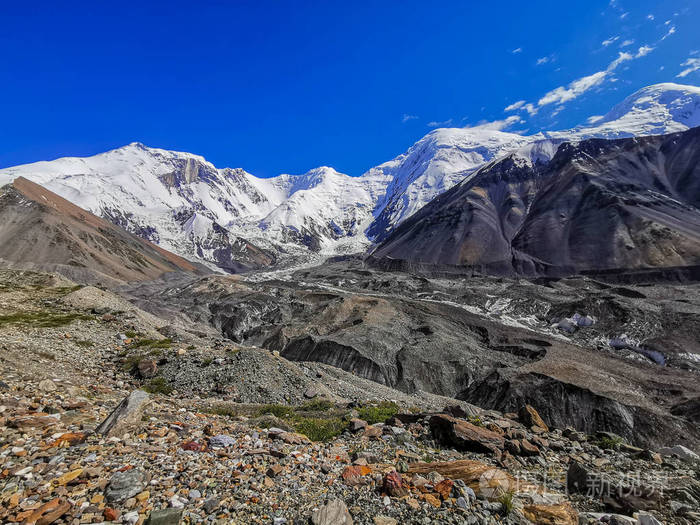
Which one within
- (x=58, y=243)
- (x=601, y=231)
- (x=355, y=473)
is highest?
(x=601, y=231)

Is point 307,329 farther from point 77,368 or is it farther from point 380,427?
point 380,427

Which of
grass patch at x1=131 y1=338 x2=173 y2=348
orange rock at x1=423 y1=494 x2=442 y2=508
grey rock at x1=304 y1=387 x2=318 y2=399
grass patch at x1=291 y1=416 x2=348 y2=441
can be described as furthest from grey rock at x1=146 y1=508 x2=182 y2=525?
grass patch at x1=131 y1=338 x2=173 y2=348

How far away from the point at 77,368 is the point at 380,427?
1753cm

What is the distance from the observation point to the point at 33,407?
11.6m

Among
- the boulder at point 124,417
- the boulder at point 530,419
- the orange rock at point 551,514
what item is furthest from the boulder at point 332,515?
the boulder at point 530,419

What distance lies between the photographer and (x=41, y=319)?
29125 mm

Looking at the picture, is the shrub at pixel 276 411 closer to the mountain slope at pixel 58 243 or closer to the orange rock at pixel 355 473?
the orange rock at pixel 355 473

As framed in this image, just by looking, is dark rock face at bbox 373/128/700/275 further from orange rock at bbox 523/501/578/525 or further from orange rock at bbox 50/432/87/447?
orange rock at bbox 50/432/87/447

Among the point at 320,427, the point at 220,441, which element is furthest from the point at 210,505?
the point at 320,427

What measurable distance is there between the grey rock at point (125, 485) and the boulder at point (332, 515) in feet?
12.1

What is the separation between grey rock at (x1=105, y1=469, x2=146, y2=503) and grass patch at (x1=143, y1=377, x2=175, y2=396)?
1244cm

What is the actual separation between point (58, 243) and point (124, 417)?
178094mm

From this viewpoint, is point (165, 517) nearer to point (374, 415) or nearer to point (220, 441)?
point (220, 441)

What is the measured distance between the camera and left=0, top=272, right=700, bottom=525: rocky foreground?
7.30m
